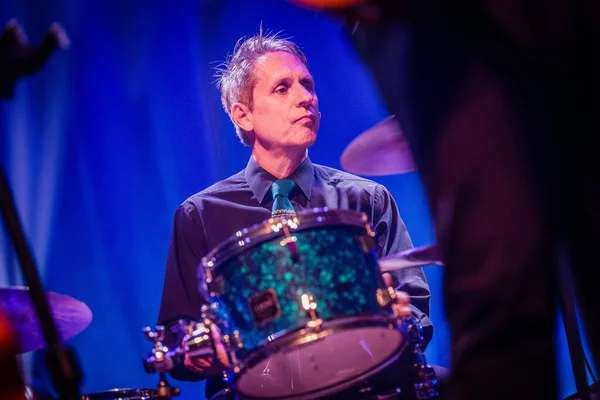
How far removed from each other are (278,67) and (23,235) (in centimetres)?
188

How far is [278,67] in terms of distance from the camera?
2865 millimetres

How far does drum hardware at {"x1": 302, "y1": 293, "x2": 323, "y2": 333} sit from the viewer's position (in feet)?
4.89

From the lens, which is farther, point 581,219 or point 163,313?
point 163,313

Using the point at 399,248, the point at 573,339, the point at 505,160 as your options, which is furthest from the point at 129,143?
the point at 505,160

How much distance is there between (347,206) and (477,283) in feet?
6.17

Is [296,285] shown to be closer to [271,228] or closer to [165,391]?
[271,228]

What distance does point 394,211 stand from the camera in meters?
2.68

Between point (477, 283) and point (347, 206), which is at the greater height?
point (347, 206)

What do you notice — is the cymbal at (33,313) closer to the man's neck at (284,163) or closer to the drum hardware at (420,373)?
the man's neck at (284,163)

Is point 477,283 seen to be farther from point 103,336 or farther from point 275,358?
point 103,336

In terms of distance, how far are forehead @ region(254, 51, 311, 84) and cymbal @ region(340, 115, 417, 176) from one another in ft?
2.67

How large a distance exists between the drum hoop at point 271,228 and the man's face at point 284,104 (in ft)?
3.61

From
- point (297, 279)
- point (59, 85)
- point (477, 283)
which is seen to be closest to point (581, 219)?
point (477, 283)

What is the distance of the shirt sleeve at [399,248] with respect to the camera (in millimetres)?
2240
